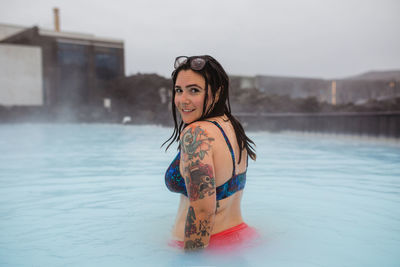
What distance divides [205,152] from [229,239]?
0.72 meters

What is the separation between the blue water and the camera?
2205 mm

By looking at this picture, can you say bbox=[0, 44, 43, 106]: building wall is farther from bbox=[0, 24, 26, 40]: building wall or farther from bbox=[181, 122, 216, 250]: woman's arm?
bbox=[181, 122, 216, 250]: woman's arm

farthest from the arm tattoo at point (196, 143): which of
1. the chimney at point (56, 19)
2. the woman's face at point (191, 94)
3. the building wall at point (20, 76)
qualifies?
the chimney at point (56, 19)

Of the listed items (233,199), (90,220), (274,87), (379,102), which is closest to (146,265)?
(233,199)

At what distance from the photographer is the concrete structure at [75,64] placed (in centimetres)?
2497

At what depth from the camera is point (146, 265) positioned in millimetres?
2098

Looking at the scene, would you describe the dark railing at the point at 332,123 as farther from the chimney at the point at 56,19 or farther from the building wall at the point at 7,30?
the chimney at the point at 56,19

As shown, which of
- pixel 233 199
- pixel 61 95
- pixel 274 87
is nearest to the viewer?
pixel 233 199

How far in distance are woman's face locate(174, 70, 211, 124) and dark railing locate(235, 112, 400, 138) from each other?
9634mm

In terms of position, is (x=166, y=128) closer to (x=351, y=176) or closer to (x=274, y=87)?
(x=274, y=87)

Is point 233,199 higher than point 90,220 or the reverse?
higher

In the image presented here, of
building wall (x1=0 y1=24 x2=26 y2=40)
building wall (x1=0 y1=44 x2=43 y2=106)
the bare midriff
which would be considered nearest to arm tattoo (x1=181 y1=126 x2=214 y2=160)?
the bare midriff

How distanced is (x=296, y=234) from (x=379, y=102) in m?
17.7

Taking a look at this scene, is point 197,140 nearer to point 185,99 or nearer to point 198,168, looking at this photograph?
point 198,168
